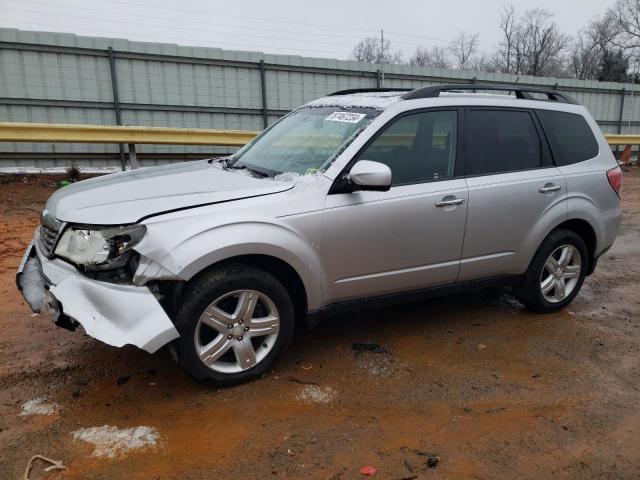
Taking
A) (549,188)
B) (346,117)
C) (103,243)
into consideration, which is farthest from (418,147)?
(103,243)

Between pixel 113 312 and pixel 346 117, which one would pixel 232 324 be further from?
pixel 346 117

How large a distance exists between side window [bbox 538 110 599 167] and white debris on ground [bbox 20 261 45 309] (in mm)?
3996

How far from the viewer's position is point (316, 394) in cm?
332

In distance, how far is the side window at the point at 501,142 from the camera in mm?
4168

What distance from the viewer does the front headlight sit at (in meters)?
2.96

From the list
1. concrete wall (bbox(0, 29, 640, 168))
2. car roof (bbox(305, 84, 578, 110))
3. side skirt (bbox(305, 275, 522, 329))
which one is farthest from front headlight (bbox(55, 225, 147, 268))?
concrete wall (bbox(0, 29, 640, 168))

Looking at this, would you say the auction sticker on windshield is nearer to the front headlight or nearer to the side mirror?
the side mirror

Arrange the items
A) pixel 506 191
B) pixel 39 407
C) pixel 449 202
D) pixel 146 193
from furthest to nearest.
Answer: pixel 506 191 < pixel 449 202 < pixel 146 193 < pixel 39 407

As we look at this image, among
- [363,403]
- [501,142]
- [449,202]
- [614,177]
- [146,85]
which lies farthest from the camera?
[146,85]

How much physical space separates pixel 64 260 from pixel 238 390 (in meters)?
1.28

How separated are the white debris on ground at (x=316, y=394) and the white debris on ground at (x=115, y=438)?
866 millimetres

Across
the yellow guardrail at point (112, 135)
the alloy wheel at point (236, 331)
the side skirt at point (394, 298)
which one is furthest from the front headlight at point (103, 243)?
the yellow guardrail at point (112, 135)

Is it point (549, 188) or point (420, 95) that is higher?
point (420, 95)

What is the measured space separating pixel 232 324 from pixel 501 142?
2574 mm
